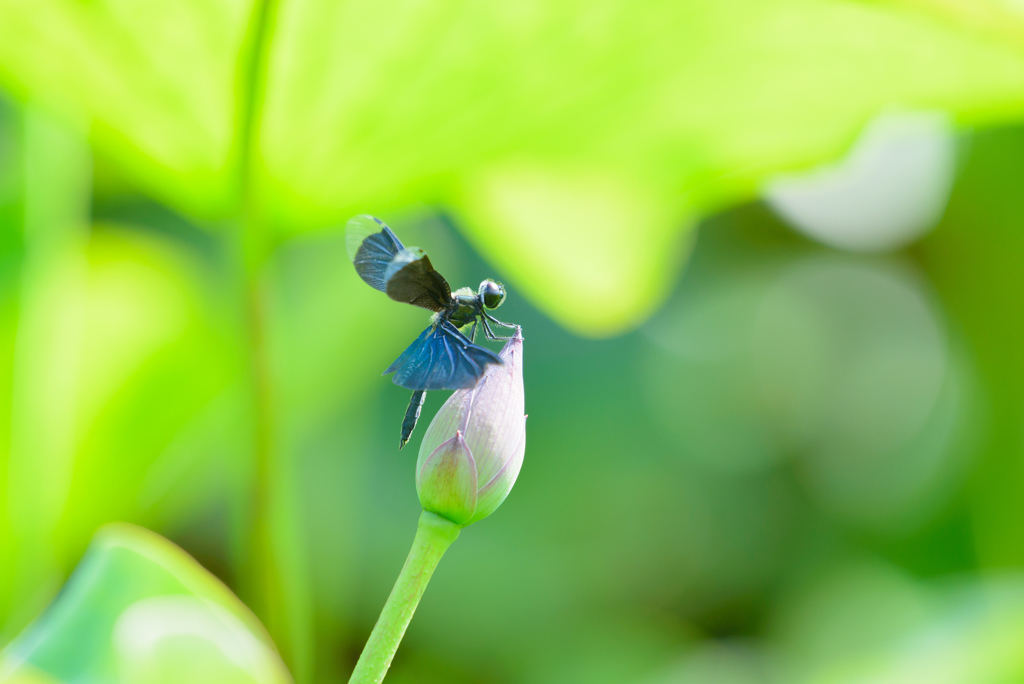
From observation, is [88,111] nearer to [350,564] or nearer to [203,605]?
[203,605]

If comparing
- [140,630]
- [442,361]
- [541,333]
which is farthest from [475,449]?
[541,333]

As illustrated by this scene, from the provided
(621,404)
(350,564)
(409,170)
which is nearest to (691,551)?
(621,404)

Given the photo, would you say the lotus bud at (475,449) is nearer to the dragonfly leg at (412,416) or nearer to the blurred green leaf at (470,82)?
the dragonfly leg at (412,416)

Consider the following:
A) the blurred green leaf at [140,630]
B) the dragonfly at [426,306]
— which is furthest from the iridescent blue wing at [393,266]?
the blurred green leaf at [140,630]

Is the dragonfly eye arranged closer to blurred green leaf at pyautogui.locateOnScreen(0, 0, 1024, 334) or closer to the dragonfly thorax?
the dragonfly thorax

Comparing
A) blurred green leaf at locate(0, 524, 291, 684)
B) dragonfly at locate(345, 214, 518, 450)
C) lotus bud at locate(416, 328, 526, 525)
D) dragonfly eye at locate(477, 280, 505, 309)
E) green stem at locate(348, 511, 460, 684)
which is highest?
dragonfly eye at locate(477, 280, 505, 309)

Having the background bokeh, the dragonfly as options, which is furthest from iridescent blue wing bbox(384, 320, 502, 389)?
the background bokeh

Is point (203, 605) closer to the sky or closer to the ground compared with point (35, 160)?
closer to the ground
